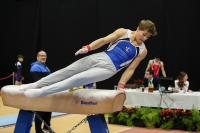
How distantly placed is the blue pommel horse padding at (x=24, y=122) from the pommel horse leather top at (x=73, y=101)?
6.8 inches

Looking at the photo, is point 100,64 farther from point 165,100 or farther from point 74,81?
point 165,100

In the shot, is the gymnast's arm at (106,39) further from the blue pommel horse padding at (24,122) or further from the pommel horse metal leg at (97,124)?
the blue pommel horse padding at (24,122)

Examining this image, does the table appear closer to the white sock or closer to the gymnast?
the gymnast

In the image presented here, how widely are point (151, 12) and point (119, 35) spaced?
26.1 feet

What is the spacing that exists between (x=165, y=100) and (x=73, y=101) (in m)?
3.61

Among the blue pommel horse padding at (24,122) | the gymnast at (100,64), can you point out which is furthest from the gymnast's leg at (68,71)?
the blue pommel horse padding at (24,122)

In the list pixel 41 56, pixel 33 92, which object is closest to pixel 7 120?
pixel 41 56

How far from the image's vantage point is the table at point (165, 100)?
21.4 feet

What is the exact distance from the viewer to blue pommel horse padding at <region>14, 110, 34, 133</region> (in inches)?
161

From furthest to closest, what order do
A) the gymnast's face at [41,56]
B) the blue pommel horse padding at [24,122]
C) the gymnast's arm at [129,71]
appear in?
1. the gymnast's face at [41,56]
2. the blue pommel horse padding at [24,122]
3. the gymnast's arm at [129,71]

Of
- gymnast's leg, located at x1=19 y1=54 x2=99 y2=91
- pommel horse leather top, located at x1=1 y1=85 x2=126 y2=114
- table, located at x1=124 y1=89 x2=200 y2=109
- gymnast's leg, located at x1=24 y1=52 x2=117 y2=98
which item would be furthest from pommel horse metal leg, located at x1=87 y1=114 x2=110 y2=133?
table, located at x1=124 y1=89 x2=200 y2=109

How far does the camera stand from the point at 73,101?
3.67 meters

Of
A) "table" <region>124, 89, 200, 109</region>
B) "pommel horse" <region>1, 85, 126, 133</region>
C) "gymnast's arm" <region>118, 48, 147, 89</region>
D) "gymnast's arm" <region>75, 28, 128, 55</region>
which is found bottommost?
"table" <region>124, 89, 200, 109</region>

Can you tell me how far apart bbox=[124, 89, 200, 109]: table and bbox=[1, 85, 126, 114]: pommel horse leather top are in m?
3.35
